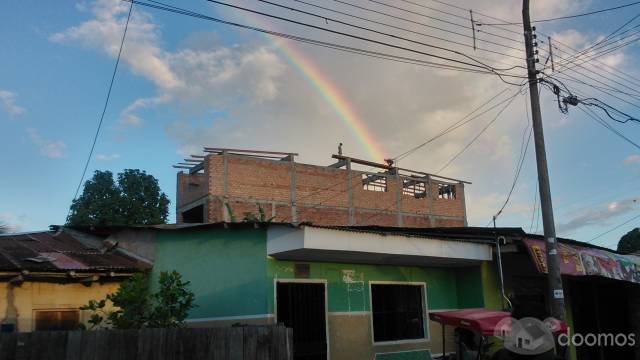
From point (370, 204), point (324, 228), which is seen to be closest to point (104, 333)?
point (324, 228)

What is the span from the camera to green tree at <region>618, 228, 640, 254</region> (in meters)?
39.9

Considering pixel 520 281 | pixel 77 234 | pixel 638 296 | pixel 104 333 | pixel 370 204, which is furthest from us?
pixel 370 204

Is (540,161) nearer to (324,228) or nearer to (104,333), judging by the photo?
(324,228)

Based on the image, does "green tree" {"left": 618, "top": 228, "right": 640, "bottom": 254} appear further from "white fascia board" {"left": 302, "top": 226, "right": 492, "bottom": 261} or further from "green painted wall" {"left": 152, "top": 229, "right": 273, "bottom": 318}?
"green painted wall" {"left": 152, "top": 229, "right": 273, "bottom": 318}

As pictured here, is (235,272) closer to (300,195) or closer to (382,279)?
(382,279)

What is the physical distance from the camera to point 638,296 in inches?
739

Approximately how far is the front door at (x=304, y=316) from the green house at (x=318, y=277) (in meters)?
0.02

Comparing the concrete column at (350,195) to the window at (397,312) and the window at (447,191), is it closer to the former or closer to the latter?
the window at (447,191)

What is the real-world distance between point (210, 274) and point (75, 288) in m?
2.44

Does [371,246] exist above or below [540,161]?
below

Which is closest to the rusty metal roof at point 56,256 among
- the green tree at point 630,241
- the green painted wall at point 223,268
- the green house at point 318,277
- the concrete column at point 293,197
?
the green house at point 318,277

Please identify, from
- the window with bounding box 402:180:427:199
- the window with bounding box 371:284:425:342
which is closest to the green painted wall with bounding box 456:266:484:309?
the window with bounding box 371:284:425:342

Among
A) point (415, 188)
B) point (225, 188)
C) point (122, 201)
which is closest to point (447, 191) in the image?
point (415, 188)

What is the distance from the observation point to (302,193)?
114ft
